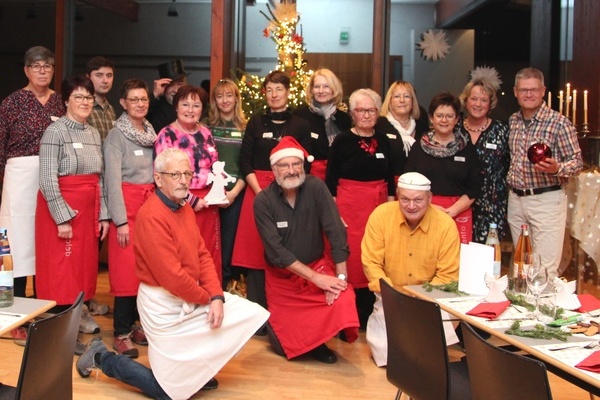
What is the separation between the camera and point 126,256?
4.50 m

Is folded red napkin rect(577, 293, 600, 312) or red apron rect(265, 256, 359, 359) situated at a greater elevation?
folded red napkin rect(577, 293, 600, 312)

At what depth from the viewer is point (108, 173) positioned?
175 inches

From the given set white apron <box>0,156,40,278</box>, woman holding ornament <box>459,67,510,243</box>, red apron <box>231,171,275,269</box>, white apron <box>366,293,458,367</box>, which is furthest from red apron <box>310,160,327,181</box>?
white apron <box>0,156,40,278</box>

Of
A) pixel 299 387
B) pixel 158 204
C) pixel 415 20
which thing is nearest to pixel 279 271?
pixel 299 387

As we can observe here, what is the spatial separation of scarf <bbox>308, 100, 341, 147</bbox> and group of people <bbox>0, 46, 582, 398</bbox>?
10 mm

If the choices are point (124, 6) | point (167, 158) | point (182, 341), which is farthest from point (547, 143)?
point (124, 6)

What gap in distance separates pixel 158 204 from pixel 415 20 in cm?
407

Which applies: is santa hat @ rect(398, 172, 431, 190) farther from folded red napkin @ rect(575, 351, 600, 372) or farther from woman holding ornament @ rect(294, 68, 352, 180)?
folded red napkin @ rect(575, 351, 600, 372)

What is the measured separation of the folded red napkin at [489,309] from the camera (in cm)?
273

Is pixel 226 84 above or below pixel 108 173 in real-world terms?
above

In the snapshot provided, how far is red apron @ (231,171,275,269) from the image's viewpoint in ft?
15.9

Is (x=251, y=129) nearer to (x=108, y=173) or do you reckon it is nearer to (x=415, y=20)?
(x=108, y=173)

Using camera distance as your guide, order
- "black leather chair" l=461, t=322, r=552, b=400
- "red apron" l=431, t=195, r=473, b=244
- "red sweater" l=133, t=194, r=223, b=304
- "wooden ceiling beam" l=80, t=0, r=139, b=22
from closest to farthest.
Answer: "black leather chair" l=461, t=322, r=552, b=400, "red sweater" l=133, t=194, r=223, b=304, "red apron" l=431, t=195, r=473, b=244, "wooden ceiling beam" l=80, t=0, r=139, b=22

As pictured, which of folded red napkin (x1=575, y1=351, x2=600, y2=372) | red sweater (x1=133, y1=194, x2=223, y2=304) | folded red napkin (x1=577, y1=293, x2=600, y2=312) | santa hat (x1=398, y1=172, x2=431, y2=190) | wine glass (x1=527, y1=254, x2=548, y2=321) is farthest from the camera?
santa hat (x1=398, y1=172, x2=431, y2=190)
